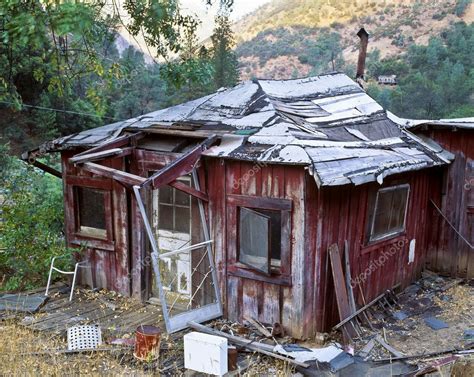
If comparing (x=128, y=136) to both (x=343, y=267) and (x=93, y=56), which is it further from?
(x=343, y=267)

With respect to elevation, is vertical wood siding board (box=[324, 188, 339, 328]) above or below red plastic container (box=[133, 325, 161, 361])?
above

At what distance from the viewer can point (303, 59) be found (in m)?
41.8

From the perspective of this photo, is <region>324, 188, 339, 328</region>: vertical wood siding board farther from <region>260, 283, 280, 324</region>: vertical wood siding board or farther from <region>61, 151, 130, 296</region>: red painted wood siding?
<region>61, 151, 130, 296</region>: red painted wood siding

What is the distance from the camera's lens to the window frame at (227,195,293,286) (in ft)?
22.1

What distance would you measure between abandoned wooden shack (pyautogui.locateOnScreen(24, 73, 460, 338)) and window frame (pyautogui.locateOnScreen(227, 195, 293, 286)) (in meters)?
0.02

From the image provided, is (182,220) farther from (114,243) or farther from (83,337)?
(83,337)

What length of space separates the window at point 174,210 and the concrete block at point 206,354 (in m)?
2.18

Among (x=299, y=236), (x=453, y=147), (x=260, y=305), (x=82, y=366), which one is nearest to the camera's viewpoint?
(x=82, y=366)

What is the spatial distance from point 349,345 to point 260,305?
137 cm

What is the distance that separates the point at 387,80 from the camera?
28547mm

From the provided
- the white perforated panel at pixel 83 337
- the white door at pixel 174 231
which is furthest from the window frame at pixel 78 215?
the white perforated panel at pixel 83 337

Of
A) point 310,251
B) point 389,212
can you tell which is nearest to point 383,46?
point 389,212

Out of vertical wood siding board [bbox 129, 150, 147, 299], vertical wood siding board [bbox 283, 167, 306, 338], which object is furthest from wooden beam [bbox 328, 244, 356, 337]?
vertical wood siding board [bbox 129, 150, 147, 299]

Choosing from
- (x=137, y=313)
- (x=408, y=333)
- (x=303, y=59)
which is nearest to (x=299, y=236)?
(x=408, y=333)
